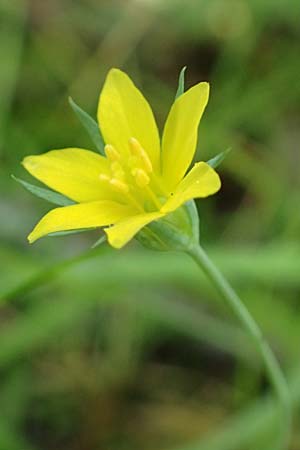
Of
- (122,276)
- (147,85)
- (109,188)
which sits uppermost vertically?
(109,188)

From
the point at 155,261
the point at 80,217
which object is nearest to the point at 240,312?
the point at 80,217

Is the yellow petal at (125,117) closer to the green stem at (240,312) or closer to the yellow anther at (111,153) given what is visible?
the yellow anther at (111,153)

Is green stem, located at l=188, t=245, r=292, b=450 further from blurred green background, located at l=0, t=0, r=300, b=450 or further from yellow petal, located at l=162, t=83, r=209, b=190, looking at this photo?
blurred green background, located at l=0, t=0, r=300, b=450

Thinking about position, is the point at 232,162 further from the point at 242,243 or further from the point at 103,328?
the point at 103,328

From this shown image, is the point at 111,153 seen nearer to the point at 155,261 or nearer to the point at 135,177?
the point at 135,177

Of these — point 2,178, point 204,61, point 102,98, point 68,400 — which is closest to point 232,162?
point 204,61
